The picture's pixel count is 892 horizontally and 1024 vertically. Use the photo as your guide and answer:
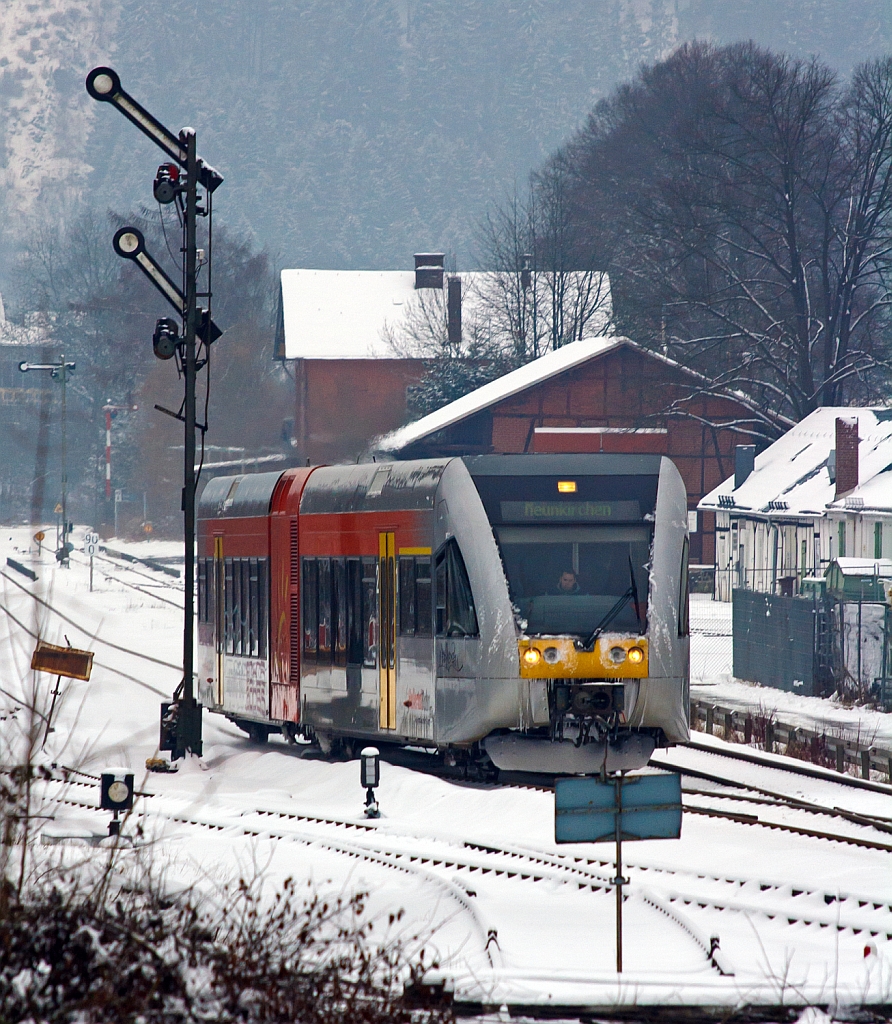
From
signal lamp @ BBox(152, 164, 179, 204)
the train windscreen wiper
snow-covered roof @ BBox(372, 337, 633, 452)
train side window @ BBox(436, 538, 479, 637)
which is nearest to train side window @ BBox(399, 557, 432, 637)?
train side window @ BBox(436, 538, 479, 637)

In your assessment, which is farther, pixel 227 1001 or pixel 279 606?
pixel 279 606

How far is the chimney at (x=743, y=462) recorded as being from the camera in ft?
173

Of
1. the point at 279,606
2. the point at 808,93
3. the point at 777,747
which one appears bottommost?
the point at 777,747

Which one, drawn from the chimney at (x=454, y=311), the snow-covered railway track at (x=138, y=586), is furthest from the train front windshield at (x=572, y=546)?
the chimney at (x=454, y=311)

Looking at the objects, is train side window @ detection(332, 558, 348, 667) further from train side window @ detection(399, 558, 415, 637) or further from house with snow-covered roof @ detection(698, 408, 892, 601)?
house with snow-covered roof @ detection(698, 408, 892, 601)

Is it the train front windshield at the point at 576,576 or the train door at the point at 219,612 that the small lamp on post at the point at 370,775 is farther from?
the train door at the point at 219,612

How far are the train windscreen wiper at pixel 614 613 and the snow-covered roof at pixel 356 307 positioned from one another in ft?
208

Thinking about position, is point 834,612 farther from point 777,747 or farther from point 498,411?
point 498,411

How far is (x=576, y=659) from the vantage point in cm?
1623

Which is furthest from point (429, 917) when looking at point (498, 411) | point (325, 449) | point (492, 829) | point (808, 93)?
point (325, 449)

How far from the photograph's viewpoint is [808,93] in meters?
54.9

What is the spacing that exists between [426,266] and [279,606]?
223ft

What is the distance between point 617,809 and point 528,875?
9.64 ft

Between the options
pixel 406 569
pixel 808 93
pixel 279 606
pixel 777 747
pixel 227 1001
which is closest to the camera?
pixel 227 1001
